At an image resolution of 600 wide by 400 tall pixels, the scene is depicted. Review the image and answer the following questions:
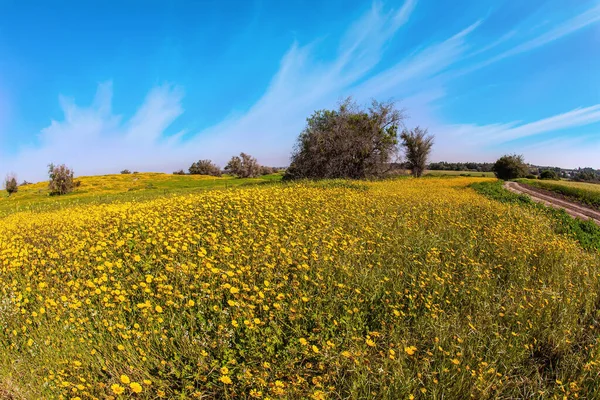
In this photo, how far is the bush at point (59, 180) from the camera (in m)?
29.8

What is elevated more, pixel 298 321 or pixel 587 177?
pixel 298 321

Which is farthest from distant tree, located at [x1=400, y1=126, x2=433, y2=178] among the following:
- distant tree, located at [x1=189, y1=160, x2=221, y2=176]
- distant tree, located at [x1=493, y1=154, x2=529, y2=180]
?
distant tree, located at [x1=189, y1=160, x2=221, y2=176]

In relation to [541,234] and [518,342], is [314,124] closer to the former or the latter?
[541,234]

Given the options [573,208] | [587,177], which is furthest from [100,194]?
[587,177]

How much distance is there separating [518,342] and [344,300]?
6.88 feet

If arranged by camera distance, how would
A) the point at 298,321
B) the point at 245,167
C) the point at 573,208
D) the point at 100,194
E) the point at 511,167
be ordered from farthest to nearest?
1. the point at 245,167
2. the point at 511,167
3. the point at 100,194
4. the point at 573,208
5. the point at 298,321

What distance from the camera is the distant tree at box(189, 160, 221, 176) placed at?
238 ft

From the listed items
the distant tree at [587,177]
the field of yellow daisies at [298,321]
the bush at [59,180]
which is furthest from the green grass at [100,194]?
the distant tree at [587,177]

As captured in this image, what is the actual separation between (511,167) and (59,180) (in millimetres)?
67371

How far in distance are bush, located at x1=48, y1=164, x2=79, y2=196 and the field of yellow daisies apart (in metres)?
30.4

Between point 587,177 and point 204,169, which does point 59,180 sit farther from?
point 587,177

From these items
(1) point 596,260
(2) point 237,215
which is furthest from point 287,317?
(1) point 596,260

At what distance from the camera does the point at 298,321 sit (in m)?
3.27

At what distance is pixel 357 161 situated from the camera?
2842 centimetres
